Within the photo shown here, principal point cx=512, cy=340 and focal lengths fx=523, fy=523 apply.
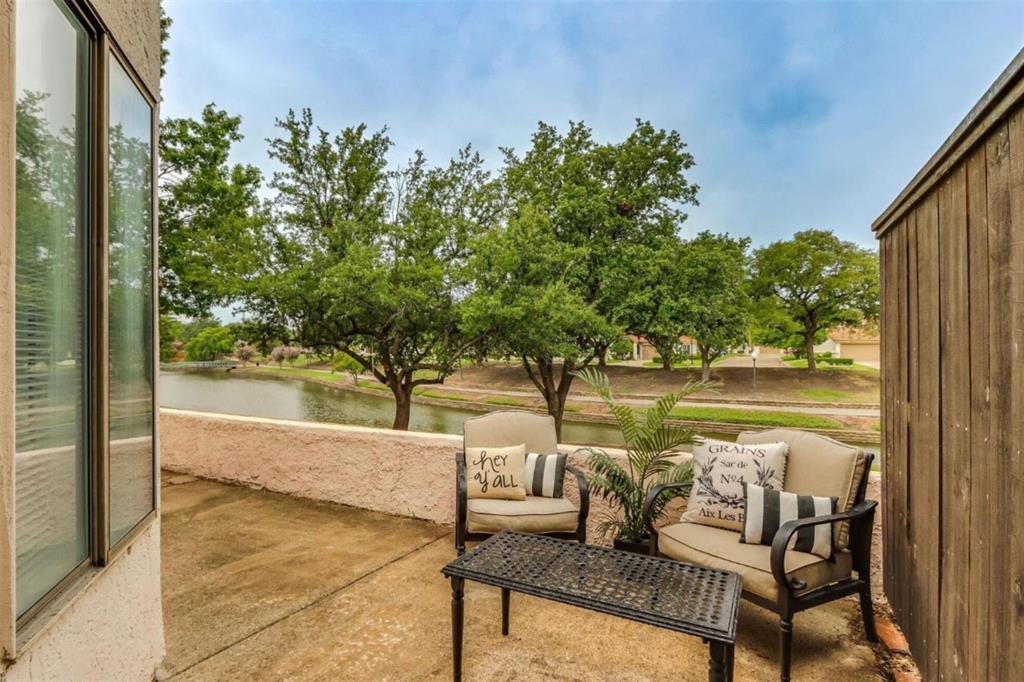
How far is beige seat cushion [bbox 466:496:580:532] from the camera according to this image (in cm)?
263

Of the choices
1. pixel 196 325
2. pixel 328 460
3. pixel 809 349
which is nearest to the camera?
pixel 328 460

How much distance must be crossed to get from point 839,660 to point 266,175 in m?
10.8

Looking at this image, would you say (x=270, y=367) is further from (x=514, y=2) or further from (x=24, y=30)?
(x=24, y=30)

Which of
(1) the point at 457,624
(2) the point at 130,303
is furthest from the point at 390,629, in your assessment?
(2) the point at 130,303

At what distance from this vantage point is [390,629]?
221cm

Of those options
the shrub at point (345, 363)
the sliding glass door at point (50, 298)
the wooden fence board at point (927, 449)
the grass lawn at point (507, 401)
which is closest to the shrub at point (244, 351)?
the shrub at point (345, 363)

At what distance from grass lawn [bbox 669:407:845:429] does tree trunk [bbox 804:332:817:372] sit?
144 cm

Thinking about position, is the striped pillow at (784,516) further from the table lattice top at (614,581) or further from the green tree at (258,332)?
the green tree at (258,332)

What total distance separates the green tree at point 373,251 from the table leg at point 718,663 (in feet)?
24.3

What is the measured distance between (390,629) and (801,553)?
170cm

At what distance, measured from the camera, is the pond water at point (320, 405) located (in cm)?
991

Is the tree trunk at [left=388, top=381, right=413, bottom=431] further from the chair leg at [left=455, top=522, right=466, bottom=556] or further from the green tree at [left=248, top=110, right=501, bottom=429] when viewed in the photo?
the chair leg at [left=455, top=522, right=466, bottom=556]

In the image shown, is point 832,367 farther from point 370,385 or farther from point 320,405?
point 320,405

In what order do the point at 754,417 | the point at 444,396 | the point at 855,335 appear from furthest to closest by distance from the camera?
1. the point at 444,396
2. the point at 855,335
3. the point at 754,417
